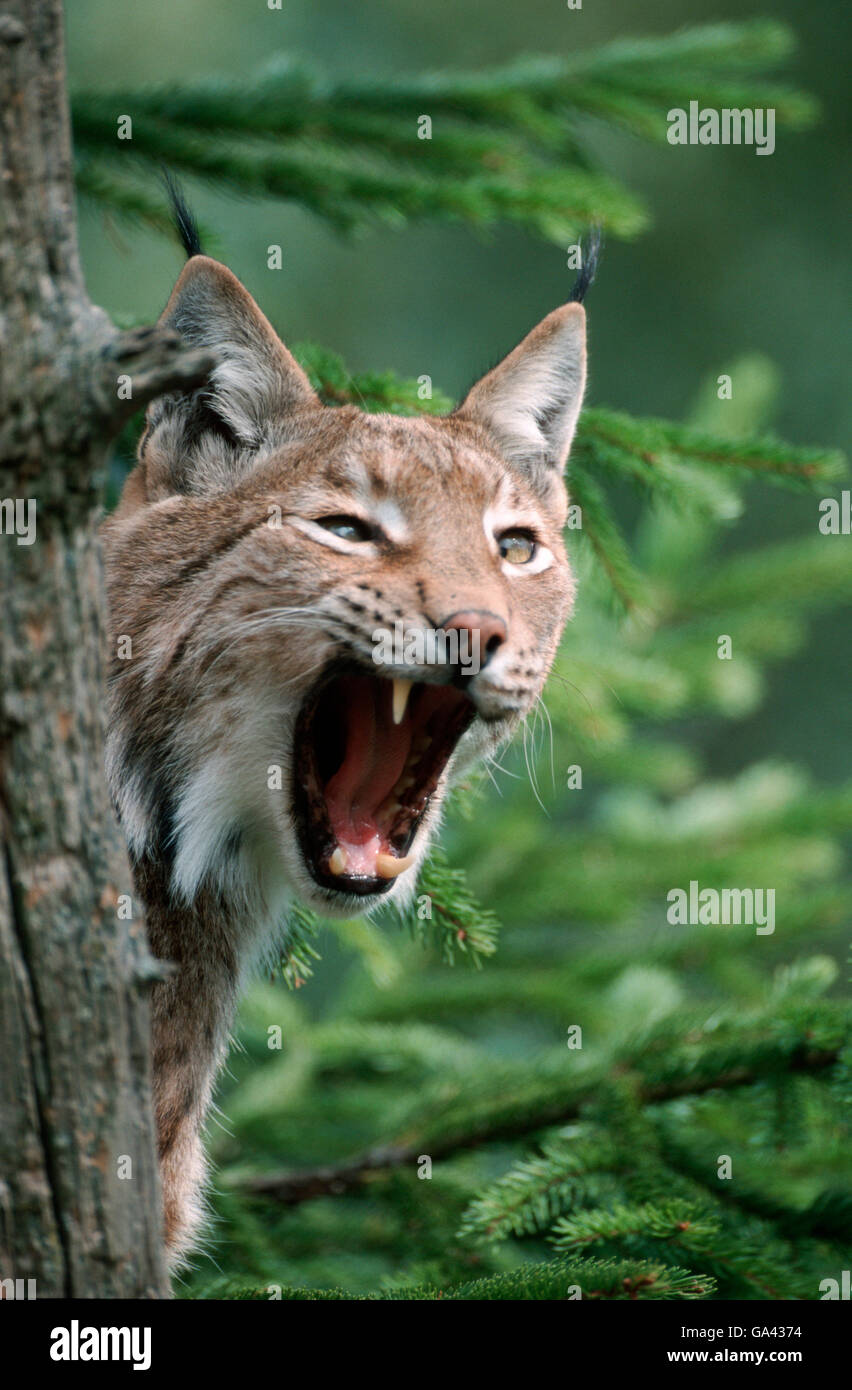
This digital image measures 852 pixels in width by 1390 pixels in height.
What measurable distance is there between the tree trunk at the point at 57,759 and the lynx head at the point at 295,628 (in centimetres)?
98

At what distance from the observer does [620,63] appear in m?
4.10

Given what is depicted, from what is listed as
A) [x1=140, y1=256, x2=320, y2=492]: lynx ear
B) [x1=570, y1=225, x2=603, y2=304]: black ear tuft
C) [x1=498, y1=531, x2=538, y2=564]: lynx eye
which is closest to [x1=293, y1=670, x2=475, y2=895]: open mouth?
[x1=498, y1=531, x2=538, y2=564]: lynx eye

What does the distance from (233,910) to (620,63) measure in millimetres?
2795

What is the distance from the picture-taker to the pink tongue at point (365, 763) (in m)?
2.99

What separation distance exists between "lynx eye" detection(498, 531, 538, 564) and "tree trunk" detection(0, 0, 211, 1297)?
1522mm

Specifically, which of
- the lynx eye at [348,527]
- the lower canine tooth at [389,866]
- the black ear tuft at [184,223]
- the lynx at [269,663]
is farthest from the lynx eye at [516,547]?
the black ear tuft at [184,223]

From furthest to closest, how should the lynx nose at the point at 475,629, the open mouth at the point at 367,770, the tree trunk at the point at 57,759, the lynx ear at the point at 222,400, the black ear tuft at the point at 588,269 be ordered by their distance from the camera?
the black ear tuft at the point at 588,269
the lynx ear at the point at 222,400
the open mouth at the point at 367,770
the lynx nose at the point at 475,629
the tree trunk at the point at 57,759

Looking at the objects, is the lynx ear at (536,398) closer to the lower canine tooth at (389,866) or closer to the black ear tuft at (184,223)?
the black ear tuft at (184,223)

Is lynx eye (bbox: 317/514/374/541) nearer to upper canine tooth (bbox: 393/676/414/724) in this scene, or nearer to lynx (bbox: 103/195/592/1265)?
lynx (bbox: 103/195/592/1265)

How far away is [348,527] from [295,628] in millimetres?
288

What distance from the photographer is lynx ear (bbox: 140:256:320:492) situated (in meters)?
3.12

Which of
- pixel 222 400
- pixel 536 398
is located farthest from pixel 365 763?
pixel 536 398
